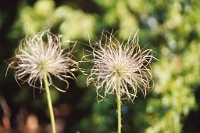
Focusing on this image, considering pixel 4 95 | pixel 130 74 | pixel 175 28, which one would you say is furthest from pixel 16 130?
pixel 130 74

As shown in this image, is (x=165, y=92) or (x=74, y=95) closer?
(x=165, y=92)

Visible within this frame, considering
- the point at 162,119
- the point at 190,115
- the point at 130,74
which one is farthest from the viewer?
the point at 190,115

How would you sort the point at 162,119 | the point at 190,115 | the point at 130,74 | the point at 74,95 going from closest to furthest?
1. the point at 130,74
2. the point at 162,119
3. the point at 190,115
4. the point at 74,95

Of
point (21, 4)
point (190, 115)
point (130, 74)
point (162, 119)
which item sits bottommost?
point (130, 74)

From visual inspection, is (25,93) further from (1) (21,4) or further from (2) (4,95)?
(1) (21,4)

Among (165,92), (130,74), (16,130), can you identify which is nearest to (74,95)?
(16,130)

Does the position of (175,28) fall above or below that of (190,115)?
above
